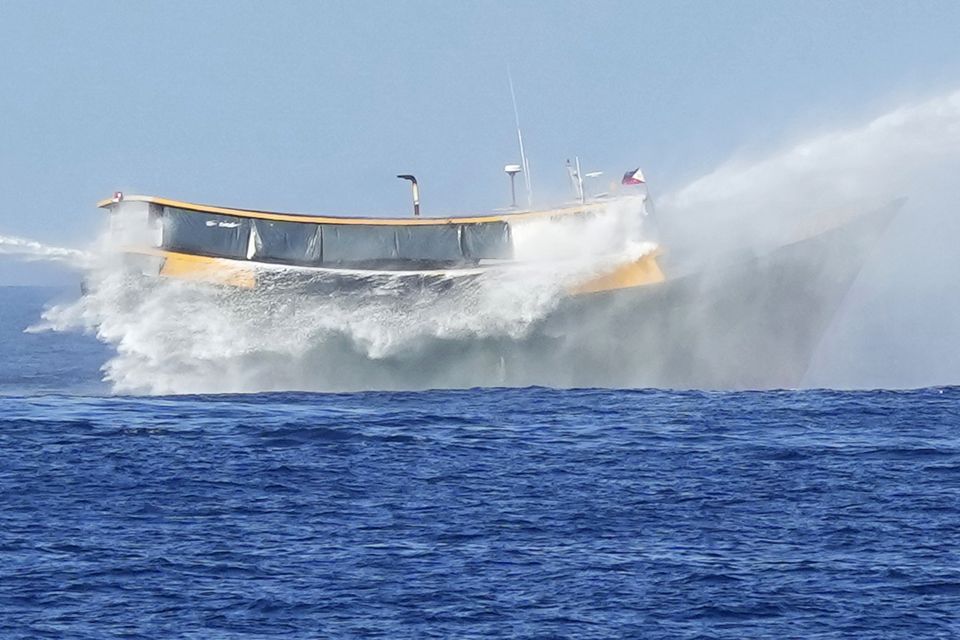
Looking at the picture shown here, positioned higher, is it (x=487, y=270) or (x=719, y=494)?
(x=487, y=270)

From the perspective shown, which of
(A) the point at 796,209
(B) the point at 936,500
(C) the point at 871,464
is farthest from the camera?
(A) the point at 796,209

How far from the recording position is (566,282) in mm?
55812

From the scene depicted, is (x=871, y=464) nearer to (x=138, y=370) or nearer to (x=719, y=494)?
(x=719, y=494)

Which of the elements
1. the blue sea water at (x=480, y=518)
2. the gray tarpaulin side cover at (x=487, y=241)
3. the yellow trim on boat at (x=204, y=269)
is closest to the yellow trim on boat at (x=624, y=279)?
the gray tarpaulin side cover at (x=487, y=241)

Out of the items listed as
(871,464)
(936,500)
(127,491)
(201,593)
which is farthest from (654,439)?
(201,593)

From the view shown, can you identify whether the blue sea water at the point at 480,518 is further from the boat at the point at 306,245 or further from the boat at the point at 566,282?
the boat at the point at 306,245

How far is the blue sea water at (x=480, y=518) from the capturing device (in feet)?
91.3

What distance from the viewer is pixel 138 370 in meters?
57.0

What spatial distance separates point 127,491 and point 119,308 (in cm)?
1870

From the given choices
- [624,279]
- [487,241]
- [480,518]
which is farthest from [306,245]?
[480,518]

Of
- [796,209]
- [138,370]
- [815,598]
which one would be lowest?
[815,598]

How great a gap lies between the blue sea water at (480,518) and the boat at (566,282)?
3.93 metres

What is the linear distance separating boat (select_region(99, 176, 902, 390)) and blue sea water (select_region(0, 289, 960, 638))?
155 inches

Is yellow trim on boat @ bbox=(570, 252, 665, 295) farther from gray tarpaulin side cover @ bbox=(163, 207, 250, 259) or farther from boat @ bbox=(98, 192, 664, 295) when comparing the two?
gray tarpaulin side cover @ bbox=(163, 207, 250, 259)
